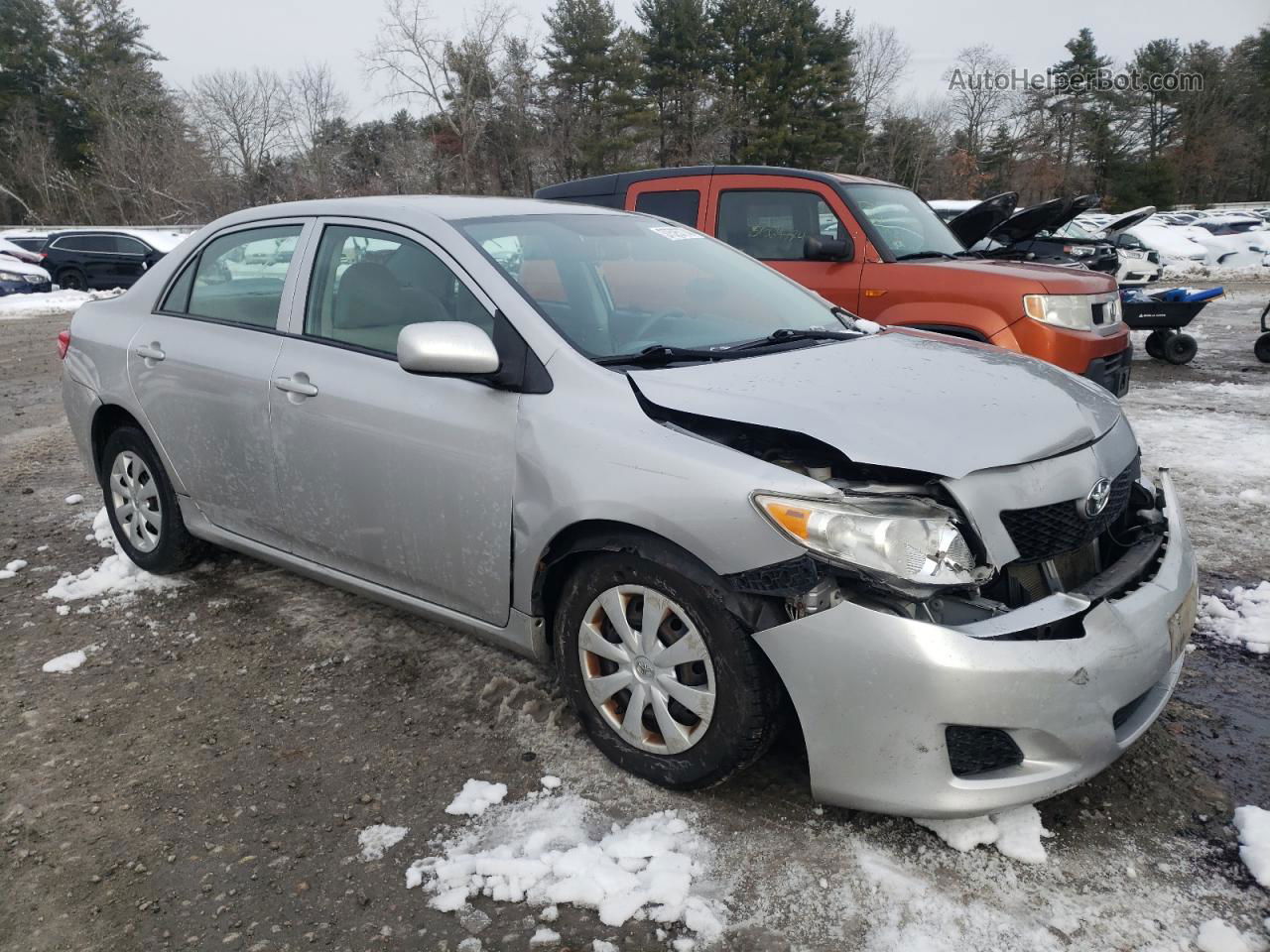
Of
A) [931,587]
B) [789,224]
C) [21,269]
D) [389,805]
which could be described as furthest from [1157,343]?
[21,269]

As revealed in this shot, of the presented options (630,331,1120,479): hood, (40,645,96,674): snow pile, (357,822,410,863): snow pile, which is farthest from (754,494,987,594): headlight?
(40,645,96,674): snow pile

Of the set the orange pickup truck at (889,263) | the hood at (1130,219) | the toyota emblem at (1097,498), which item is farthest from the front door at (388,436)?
the hood at (1130,219)

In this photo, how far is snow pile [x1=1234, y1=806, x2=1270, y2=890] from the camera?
2.27m

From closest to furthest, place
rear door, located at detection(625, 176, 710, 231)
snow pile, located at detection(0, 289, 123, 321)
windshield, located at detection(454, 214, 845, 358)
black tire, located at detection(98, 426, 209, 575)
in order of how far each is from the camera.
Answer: windshield, located at detection(454, 214, 845, 358) → black tire, located at detection(98, 426, 209, 575) → rear door, located at detection(625, 176, 710, 231) → snow pile, located at detection(0, 289, 123, 321)

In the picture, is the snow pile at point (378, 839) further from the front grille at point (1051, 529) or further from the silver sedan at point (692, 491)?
the front grille at point (1051, 529)

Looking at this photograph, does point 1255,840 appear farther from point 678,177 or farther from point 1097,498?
point 678,177

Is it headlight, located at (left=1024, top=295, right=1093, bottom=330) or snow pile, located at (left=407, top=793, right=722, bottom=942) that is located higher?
headlight, located at (left=1024, top=295, right=1093, bottom=330)

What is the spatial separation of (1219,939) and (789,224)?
18.0ft

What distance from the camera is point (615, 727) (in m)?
2.73

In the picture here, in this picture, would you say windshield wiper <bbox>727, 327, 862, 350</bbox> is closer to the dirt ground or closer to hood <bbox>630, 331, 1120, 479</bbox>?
hood <bbox>630, 331, 1120, 479</bbox>

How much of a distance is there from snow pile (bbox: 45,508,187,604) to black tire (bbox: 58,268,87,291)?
71.6 feet

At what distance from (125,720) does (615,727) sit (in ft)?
5.79

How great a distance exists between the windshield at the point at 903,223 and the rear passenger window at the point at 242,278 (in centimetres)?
415

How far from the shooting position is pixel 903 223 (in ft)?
22.1
